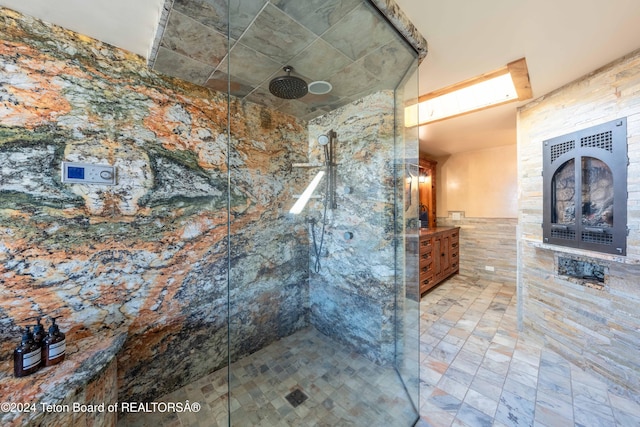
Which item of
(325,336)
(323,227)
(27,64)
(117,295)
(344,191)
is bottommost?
(325,336)

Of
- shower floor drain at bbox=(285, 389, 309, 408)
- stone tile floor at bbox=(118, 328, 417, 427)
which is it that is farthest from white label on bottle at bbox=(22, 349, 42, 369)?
shower floor drain at bbox=(285, 389, 309, 408)

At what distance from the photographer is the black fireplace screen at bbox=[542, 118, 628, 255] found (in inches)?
64.0

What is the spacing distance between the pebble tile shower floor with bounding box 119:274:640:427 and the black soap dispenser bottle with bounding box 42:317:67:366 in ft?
2.25

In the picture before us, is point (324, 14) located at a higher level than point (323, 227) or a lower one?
higher

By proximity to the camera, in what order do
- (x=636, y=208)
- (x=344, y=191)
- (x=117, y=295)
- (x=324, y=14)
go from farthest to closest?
(x=344, y=191)
(x=636, y=208)
(x=117, y=295)
(x=324, y=14)

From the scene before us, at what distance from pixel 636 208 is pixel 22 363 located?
3692mm

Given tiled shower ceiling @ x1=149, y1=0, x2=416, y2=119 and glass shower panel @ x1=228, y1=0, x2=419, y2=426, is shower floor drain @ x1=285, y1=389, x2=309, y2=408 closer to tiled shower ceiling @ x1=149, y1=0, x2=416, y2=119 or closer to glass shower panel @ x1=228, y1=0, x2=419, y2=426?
glass shower panel @ x1=228, y1=0, x2=419, y2=426

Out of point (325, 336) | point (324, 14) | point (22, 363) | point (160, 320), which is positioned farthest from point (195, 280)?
point (324, 14)

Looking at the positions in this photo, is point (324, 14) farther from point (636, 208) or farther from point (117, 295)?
point (636, 208)

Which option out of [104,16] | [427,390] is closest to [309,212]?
[427,390]

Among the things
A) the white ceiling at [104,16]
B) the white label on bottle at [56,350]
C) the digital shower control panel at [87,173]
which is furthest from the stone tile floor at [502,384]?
the white ceiling at [104,16]

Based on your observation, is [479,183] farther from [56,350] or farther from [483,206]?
[56,350]

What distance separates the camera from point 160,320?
62.9 inches

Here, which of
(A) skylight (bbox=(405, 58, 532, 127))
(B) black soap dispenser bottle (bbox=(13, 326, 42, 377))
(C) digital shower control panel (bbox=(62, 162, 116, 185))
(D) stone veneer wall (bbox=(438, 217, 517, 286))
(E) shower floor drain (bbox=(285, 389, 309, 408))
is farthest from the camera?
(D) stone veneer wall (bbox=(438, 217, 517, 286))
